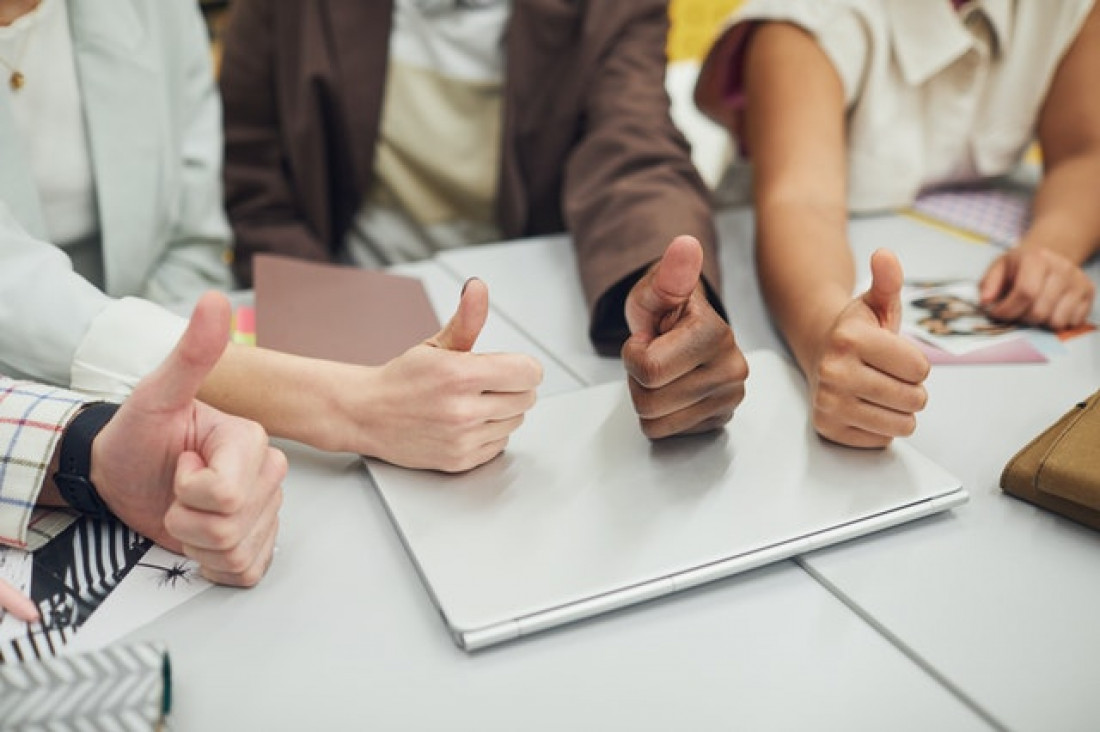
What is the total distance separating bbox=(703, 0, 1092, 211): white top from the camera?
1.16 m

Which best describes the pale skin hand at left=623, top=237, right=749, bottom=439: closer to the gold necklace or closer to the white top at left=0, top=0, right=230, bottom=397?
the white top at left=0, top=0, right=230, bottom=397

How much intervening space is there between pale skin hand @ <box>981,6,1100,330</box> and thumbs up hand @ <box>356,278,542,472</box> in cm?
52

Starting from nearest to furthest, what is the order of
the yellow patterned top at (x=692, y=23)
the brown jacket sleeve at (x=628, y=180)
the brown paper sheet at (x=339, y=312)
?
the brown paper sheet at (x=339, y=312) → the brown jacket sleeve at (x=628, y=180) → the yellow patterned top at (x=692, y=23)

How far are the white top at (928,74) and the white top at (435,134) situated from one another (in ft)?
0.93

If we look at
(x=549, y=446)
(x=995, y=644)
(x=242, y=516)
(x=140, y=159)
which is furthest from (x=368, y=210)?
(x=995, y=644)

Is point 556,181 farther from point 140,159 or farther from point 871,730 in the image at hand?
point 871,730

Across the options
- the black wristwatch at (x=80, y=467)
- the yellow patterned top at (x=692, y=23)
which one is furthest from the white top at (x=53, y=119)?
the yellow patterned top at (x=692, y=23)

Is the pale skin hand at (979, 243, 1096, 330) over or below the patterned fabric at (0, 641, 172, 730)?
over

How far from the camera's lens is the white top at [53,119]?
35.3 inches

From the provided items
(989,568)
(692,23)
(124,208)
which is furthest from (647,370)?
(692,23)

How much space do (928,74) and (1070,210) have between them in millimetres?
224

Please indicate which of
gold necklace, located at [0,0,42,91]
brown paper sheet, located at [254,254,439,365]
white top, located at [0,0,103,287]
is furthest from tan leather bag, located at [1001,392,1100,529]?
gold necklace, located at [0,0,42,91]

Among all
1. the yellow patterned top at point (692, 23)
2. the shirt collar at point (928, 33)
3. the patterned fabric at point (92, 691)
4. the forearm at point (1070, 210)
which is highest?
the shirt collar at point (928, 33)

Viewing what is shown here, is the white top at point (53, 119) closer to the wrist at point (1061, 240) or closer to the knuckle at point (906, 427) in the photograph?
the knuckle at point (906, 427)
